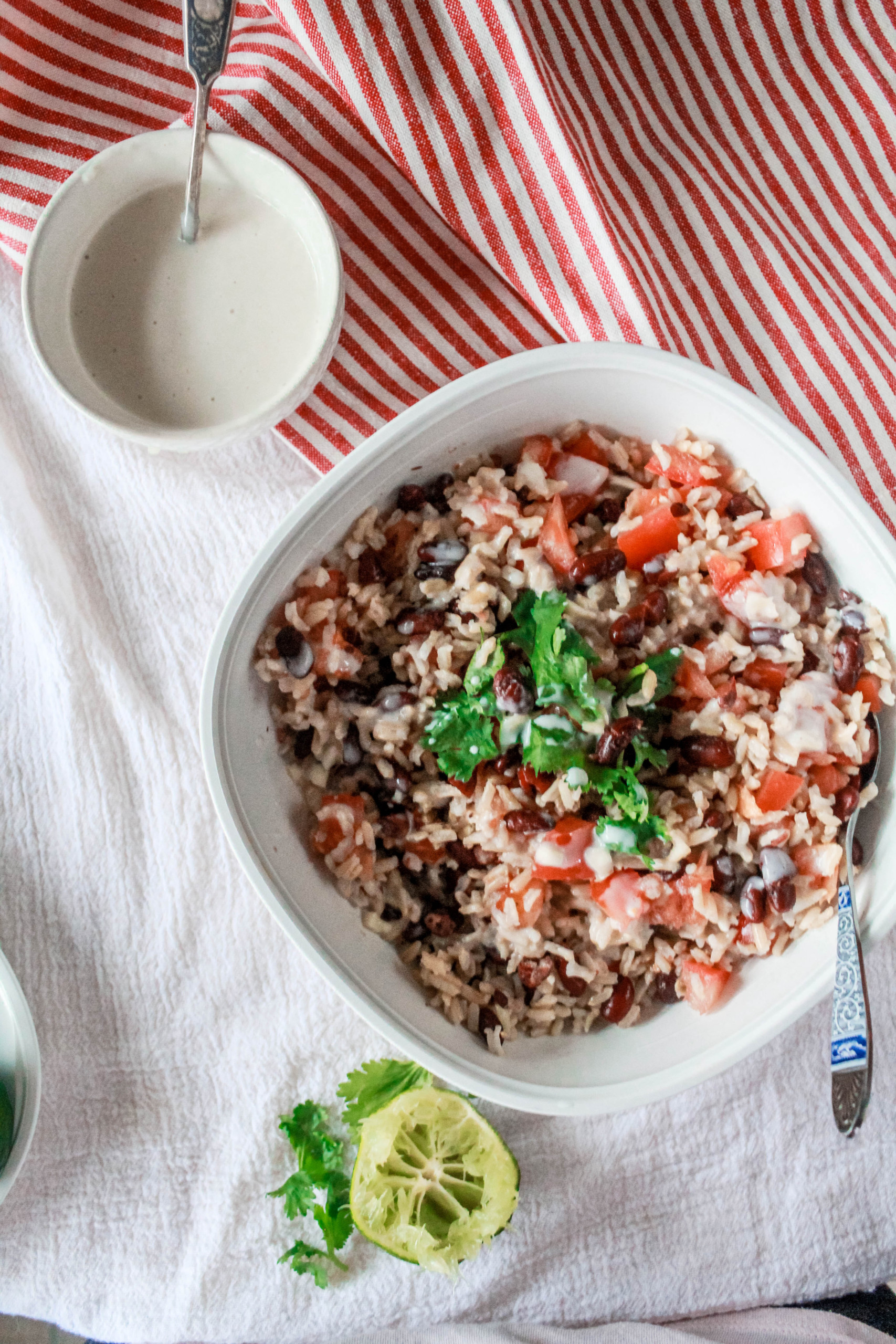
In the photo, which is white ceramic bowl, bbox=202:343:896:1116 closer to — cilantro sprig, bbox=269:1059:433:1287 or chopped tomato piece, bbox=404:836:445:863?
chopped tomato piece, bbox=404:836:445:863

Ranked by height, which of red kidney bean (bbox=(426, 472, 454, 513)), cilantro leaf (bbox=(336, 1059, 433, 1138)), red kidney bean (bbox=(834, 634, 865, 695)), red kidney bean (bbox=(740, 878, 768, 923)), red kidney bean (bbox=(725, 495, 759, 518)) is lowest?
cilantro leaf (bbox=(336, 1059, 433, 1138))

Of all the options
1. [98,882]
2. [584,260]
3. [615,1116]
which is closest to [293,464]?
[584,260]

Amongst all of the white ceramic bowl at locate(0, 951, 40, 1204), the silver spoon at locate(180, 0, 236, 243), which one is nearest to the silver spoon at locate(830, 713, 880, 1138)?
the white ceramic bowl at locate(0, 951, 40, 1204)

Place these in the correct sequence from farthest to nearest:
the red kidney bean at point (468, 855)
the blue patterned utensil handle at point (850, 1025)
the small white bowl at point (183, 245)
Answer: the small white bowl at point (183, 245) → the red kidney bean at point (468, 855) → the blue patterned utensil handle at point (850, 1025)

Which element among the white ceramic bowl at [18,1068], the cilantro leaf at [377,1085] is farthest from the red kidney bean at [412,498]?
the white ceramic bowl at [18,1068]

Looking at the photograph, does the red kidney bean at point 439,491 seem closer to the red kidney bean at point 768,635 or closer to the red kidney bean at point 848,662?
the red kidney bean at point 768,635

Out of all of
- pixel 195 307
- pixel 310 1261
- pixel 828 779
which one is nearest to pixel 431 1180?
pixel 310 1261

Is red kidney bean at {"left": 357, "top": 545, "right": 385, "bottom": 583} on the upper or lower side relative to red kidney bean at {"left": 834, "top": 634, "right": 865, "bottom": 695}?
upper

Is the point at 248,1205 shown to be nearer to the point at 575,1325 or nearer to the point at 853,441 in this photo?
the point at 575,1325
